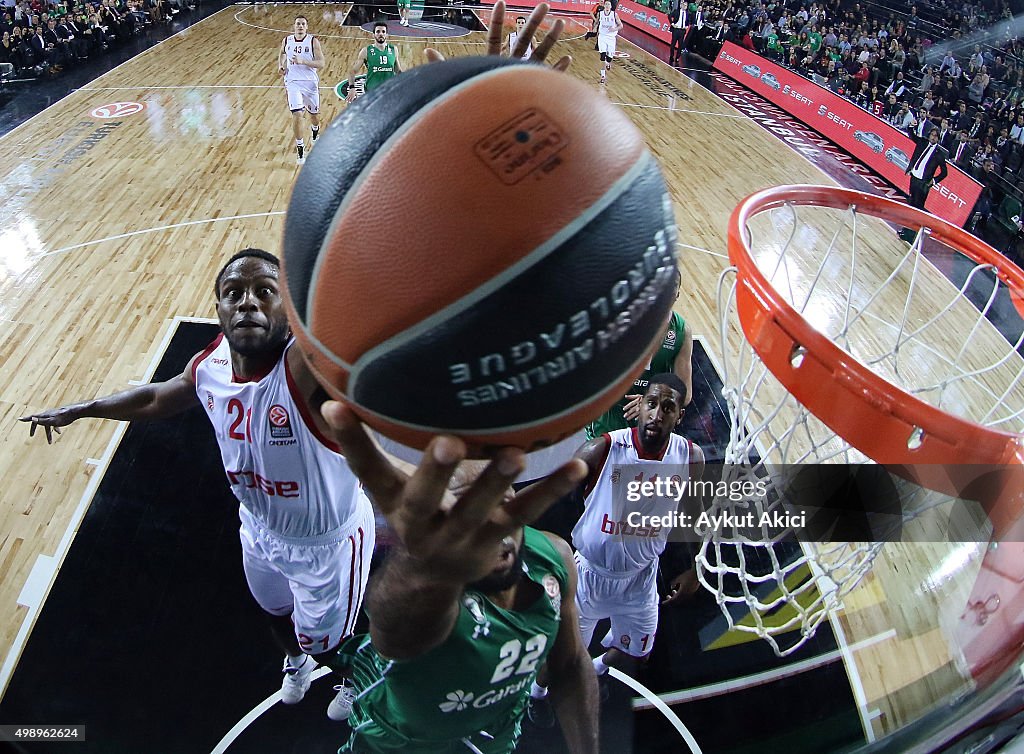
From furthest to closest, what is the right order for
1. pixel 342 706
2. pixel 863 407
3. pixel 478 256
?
pixel 342 706 < pixel 863 407 < pixel 478 256

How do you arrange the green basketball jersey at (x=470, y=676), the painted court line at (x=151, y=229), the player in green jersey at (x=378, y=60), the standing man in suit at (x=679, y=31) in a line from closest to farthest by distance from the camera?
1. the green basketball jersey at (x=470, y=676)
2. the painted court line at (x=151, y=229)
3. the player in green jersey at (x=378, y=60)
4. the standing man in suit at (x=679, y=31)

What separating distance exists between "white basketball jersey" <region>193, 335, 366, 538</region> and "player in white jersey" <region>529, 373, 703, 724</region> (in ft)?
3.08

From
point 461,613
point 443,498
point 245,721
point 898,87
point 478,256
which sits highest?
point 478,256

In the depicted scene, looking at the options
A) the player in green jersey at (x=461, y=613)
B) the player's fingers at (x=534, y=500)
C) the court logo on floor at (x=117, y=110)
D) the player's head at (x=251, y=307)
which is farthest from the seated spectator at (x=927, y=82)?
the player's fingers at (x=534, y=500)

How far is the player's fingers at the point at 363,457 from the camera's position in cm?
111

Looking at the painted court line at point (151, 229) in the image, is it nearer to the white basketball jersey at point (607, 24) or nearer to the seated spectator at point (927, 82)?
the white basketball jersey at point (607, 24)

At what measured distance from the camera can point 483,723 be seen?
1950 mm

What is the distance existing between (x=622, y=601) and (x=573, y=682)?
0.93 metres

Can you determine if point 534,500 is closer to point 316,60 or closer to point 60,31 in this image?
point 316,60

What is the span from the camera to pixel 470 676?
1.75 m

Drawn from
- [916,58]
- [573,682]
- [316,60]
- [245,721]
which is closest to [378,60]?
[316,60]

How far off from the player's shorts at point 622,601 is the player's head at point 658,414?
0.47m

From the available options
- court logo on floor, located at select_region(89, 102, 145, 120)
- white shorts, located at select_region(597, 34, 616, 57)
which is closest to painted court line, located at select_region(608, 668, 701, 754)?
court logo on floor, located at select_region(89, 102, 145, 120)

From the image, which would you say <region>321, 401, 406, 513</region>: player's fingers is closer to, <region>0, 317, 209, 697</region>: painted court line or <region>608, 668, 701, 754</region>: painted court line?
<region>608, 668, 701, 754</region>: painted court line
